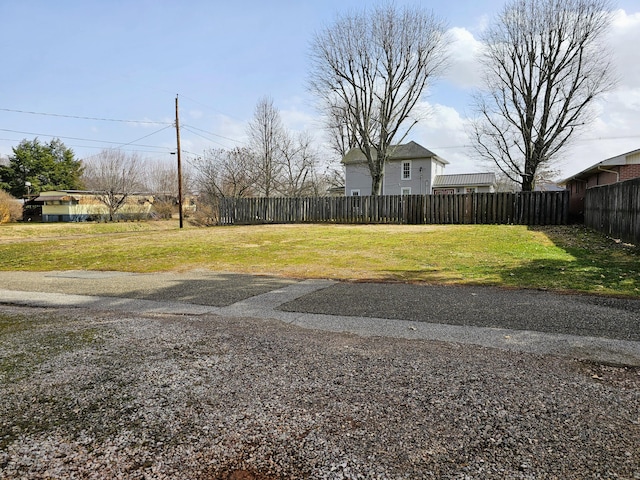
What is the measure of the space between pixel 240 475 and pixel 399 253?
979 cm

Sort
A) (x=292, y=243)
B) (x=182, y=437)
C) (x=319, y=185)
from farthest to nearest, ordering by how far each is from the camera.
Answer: (x=319, y=185) → (x=292, y=243) → (x=182, y=437)

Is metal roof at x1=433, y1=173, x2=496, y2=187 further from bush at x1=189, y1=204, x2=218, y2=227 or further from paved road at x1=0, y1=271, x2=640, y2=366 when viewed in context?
paved road at x1=0, y1=271, x2=640, y2=366

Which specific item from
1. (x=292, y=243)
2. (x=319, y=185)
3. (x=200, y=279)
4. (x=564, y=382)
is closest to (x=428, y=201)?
(x=292, y=243)

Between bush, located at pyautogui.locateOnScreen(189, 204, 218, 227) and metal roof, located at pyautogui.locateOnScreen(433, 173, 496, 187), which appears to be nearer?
bush, located at pyautogui.locateOnScreen(189, 204, 218, 227)

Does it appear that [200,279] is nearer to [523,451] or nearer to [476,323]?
[476,323]

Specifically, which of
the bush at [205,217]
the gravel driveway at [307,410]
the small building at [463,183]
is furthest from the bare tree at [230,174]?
the gravel driveway at [307,410]

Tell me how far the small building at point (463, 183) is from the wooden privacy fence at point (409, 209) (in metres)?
16.5

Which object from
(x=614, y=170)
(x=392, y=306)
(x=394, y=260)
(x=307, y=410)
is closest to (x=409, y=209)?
(x=614, y=170)

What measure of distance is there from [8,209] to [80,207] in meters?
6.39

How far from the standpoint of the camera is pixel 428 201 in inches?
981

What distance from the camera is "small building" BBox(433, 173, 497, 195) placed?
4127 cm

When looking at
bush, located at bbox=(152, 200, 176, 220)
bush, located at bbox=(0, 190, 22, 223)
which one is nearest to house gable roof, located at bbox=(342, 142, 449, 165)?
bush, located at bbox=(152, 200, 176, 220)

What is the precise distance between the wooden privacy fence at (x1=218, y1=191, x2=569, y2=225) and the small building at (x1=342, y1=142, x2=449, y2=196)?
11.8 m

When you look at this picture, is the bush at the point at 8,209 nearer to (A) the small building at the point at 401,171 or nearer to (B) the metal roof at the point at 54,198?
(B) the metal roof at the point at 54,198
